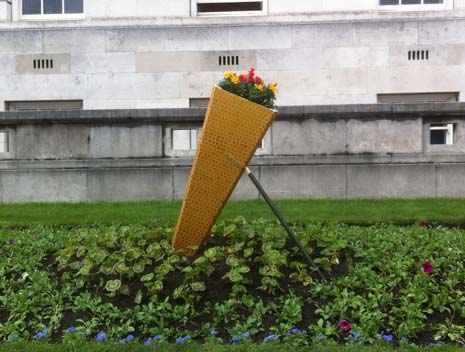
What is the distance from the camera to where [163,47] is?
46.6 feet

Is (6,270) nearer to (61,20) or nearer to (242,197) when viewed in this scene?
(242,197)

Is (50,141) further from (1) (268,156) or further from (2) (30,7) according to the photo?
(2) (30,7)

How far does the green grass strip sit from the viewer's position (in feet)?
25.8

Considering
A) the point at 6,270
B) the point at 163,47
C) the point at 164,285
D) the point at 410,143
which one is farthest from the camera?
the point at 163,47

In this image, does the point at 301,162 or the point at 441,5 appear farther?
the point at 441,5

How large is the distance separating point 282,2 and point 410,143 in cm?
686

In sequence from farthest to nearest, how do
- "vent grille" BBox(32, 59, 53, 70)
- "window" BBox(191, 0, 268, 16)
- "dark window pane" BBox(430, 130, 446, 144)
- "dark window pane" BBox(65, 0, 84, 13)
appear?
"dark window pane" BBox(65, 0, 84, 13)
"window" BBox(191, 0, 268, 16)
"vent grille" BBox(32, 59, 53, 70)
"dark window pane" BBox(430, 130, 446, 144)

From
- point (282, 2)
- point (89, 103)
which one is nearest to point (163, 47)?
point (89, 103)

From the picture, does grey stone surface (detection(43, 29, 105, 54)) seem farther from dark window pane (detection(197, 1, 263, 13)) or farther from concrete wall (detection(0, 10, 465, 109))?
dark window pane (detection(197, 1, 263, 13))

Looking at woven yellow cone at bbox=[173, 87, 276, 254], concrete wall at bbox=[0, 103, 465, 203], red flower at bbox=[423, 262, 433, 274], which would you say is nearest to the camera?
red flower at bbox=[423, 262, 433, 274]

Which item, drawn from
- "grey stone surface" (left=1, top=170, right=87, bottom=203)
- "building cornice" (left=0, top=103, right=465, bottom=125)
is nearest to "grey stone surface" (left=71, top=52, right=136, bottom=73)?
"building cornice" (left=0, top=103, right=465, bottom=125)

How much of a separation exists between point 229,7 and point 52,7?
16.7ft

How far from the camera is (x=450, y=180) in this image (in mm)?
9211

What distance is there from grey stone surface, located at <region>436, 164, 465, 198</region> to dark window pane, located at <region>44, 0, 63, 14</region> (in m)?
11.4
